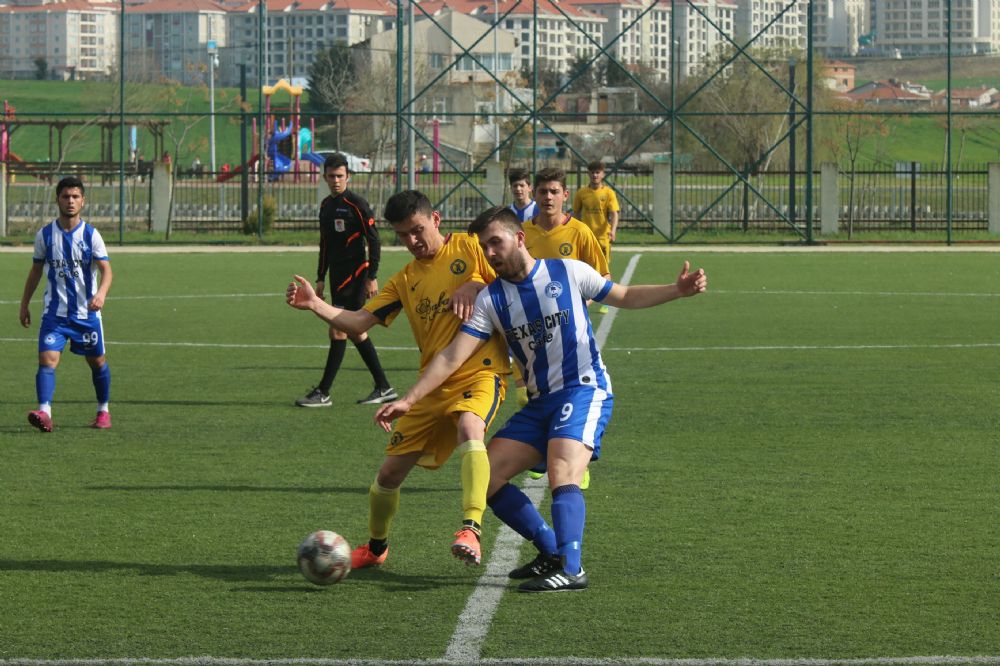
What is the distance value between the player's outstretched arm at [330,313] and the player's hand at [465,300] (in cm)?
54

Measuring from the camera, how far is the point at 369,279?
42.5 feet

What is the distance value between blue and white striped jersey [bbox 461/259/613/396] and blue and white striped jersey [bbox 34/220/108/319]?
514cm

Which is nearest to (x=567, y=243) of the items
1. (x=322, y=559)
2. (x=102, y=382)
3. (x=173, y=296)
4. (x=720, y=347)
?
(x=102, y=382)

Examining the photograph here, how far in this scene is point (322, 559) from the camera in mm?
6629

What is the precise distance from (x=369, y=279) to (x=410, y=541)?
18.1 feet

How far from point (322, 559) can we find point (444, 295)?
1.35m

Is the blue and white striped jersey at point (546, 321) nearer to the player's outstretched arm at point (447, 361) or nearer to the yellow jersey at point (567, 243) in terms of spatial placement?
the player's outstretched arm at point (447, 361)

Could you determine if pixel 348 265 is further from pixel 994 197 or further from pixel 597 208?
pixel 994 197

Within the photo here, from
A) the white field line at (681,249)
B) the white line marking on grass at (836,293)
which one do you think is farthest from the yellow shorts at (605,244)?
the white field line at (681,249)

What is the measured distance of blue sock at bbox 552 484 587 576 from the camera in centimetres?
664

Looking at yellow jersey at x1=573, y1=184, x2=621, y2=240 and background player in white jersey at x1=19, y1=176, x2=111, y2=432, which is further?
yellow jersey at x1=573, y1=184, x2=621, y2=240

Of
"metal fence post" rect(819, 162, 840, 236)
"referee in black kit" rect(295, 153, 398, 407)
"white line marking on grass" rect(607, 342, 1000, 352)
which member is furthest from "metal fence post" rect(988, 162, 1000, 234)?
"referee in black kit" rect(295, 153, 398, 407)

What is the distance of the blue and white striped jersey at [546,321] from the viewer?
22.6 ft

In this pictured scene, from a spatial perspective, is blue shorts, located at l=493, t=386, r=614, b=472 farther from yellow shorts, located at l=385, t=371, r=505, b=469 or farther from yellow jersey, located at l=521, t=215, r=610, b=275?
yellow jersey, located at l=521, t=215, r=610, b=275
